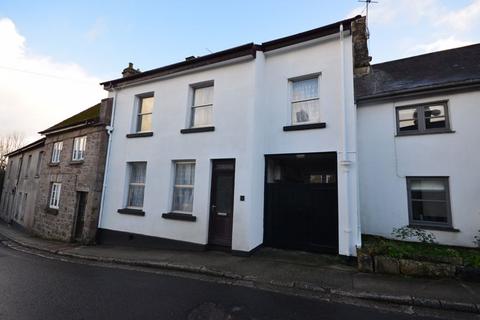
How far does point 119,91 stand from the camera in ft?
37.8

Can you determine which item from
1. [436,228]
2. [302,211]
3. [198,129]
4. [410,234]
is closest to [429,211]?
[436,228]

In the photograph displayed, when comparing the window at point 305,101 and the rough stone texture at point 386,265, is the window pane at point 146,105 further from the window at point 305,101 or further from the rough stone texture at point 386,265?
the rough stone texture at point 386,265

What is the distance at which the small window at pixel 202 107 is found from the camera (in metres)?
9.41

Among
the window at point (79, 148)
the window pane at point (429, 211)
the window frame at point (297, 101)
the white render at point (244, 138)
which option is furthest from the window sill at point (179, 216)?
the window pane at point (429, 211)

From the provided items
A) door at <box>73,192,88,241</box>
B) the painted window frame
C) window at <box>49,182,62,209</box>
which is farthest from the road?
the painted window frame

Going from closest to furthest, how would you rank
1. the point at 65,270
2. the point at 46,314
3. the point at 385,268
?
the point at 46,314 < the point at 385,268 < the point at 65,270

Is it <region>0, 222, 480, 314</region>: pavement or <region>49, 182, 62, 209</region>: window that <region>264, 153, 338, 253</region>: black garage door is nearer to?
<region>0, 222, 480, 314</region>: pavement

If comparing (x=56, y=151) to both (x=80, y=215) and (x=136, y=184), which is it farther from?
(x=136, y=184)

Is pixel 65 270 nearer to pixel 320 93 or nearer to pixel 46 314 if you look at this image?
pixel 46 314

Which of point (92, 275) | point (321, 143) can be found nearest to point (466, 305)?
point (321, 143)

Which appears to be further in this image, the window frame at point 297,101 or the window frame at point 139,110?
the window frame at point 139,110

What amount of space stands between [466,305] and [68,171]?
14.2 m

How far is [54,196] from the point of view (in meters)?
13.2

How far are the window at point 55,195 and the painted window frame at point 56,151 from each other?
1373 millimetres
